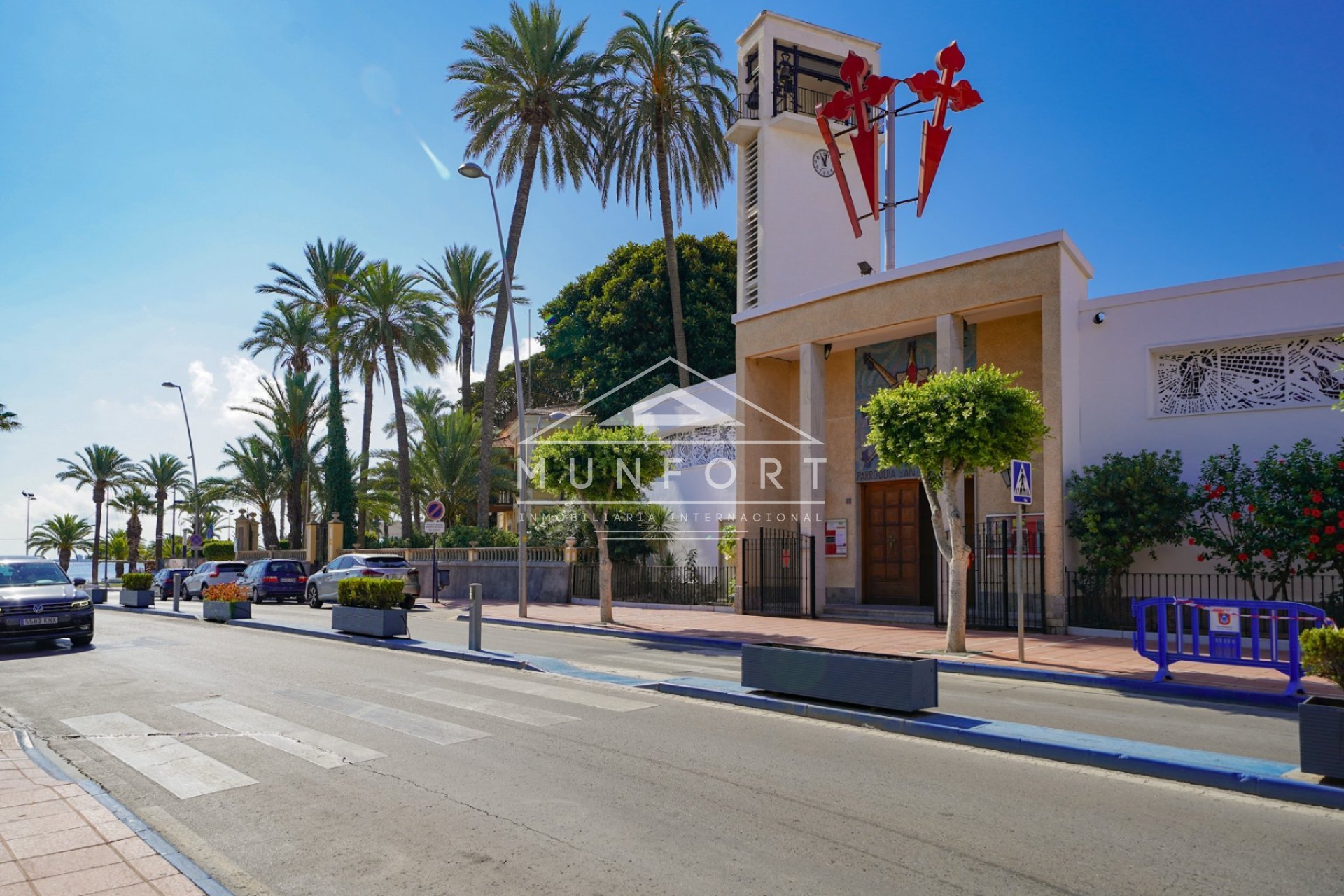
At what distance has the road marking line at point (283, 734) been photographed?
746 cm

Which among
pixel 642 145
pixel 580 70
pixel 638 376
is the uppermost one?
pixel 580 70

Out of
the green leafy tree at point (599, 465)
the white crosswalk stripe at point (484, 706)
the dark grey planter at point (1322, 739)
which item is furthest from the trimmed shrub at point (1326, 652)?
the green leafy tree at point (599, 465)

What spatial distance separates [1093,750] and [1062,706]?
9.83 feet

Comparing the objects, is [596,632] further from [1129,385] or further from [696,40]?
[696,40]

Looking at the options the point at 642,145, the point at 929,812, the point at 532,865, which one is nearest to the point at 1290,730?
the point at 929,812

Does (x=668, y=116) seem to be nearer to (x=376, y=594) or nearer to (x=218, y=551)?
(x=376, y=594)

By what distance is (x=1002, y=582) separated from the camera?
18188mm

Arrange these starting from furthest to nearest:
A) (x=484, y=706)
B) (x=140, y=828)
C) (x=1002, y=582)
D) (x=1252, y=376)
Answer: (x=1002, y=582) → (x=1252, y=376) → (x=484, y=706) → (x=140, y=828)

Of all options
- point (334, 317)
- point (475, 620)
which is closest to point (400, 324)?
point (334, 317)

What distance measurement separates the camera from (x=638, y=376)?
39.7 metres

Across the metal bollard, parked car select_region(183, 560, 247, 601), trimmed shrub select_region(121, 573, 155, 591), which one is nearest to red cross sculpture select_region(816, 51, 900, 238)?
the metal bollard

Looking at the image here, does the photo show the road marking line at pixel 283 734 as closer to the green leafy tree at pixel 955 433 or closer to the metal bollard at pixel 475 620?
the metal bollard at pixel 475 620

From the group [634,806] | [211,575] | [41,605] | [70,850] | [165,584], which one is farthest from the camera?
[165,584]

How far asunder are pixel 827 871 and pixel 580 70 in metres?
33.2
